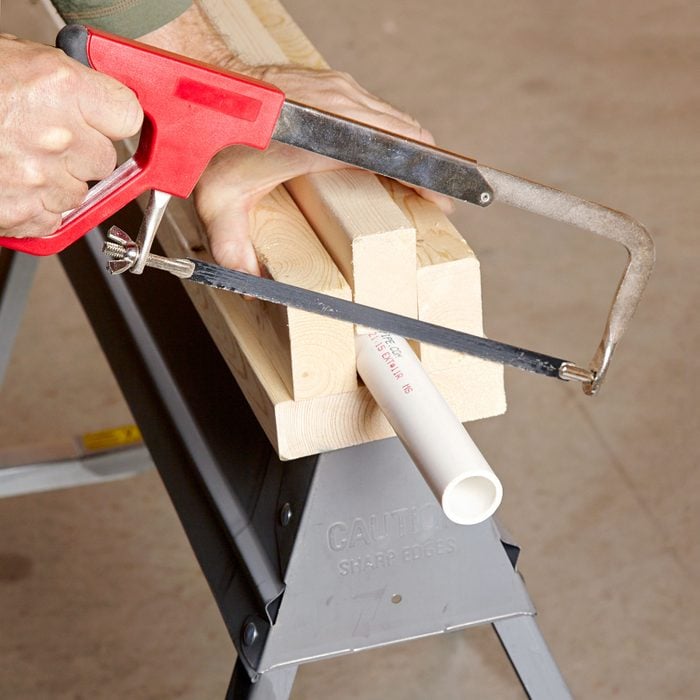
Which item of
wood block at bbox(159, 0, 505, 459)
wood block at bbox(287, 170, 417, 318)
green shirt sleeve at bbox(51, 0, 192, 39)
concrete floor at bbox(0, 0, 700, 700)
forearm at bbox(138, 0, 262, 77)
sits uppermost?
green shirt sleeve at bbox(51, 0, 192, 39)

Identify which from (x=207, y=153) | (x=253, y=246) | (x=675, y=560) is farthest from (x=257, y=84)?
(x=675, y=560)

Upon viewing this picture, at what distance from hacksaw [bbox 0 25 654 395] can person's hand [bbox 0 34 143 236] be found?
25mm

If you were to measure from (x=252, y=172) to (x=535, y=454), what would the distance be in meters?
1.58

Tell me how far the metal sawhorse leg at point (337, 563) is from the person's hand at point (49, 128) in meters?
0.43

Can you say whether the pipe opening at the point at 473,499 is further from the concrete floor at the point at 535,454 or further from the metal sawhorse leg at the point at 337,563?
the concrete floor at the point at 535,454

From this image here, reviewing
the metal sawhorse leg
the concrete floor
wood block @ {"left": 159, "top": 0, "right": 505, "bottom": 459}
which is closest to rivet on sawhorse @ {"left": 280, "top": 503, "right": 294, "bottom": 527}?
the metal sawhorse leg

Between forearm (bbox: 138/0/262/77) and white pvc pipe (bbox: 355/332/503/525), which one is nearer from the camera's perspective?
white pvc pipe (bbox: 355/332/503/525)

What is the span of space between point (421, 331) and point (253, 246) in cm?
24

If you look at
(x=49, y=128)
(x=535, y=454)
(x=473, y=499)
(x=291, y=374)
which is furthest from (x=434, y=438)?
(x=535, y=454)

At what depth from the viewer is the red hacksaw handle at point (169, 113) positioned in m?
1.23

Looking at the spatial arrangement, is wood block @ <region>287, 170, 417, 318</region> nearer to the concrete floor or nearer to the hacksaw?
the hacksaw

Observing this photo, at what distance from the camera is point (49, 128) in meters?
1.26

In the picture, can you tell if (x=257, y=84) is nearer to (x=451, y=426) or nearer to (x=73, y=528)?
(x=451, y=426)

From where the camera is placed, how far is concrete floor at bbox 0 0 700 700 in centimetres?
243
